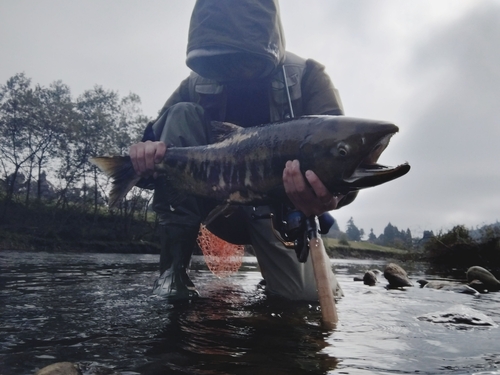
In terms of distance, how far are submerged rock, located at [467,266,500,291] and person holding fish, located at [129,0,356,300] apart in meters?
3.48

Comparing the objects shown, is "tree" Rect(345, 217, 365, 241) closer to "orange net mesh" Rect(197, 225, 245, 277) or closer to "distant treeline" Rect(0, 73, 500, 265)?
"distant treeline" Rect(0, 73, 500, 265)

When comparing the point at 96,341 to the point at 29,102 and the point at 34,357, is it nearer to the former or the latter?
the point at 34,357

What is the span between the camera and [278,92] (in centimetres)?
468

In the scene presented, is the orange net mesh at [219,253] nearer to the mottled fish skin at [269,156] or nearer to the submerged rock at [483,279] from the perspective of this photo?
the mottled fish skin at [269,156]

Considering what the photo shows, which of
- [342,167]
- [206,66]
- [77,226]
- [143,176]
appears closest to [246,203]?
[342,167]

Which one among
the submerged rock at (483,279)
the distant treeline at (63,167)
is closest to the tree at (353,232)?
the distant treeline at (63,167)

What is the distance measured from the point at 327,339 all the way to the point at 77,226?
35424 millimetres

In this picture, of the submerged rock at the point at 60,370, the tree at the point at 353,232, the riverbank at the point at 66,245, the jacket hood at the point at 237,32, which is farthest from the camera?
the tree at the point at 353,232

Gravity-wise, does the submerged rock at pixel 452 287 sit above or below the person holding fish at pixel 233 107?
below

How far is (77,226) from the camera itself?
113 feet

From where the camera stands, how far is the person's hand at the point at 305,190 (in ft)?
9.40

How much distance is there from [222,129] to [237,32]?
1.52m

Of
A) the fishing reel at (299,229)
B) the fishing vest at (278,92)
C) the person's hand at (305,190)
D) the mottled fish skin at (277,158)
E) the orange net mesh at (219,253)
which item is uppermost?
the fishing vest at (278,92)

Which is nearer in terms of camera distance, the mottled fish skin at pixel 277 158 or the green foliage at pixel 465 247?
the mottled fish skin at pixel 277 158
